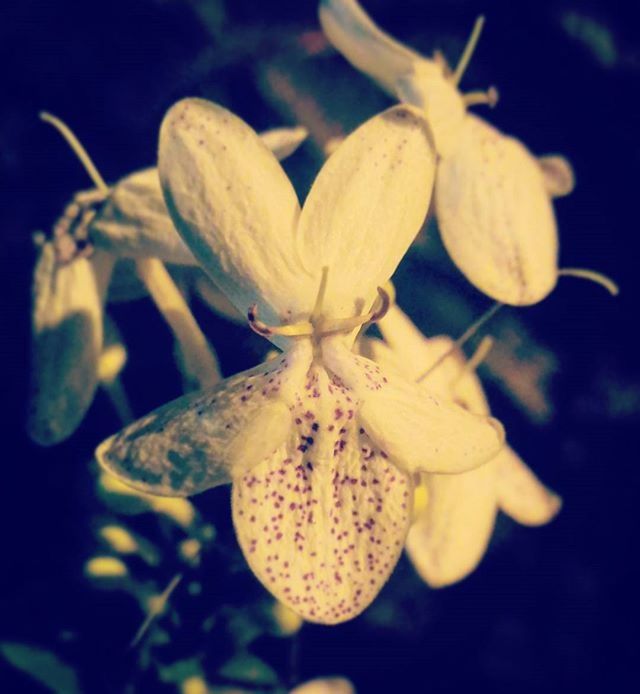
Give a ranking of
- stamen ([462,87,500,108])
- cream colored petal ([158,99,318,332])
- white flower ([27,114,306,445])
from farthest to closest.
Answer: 1. stamen ([462,87,500,108])
2. white flower ([27,114,306,445])
3. cream colored petal ([158,99,318,332])

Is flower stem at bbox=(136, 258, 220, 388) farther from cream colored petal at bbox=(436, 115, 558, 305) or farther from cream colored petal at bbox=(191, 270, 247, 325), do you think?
cream colored petal at bbox=(436, 115, 558, 305)

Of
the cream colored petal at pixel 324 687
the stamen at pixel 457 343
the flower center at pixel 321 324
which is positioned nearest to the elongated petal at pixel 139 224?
the flower center at pixel 321 324

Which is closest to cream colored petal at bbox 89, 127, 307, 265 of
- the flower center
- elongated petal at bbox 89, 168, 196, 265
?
elongated petal at bbox 89, 168, 196, 265

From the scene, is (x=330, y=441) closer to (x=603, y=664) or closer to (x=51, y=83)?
(x=51, y=83)

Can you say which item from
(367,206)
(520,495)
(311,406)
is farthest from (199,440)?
(520,495)

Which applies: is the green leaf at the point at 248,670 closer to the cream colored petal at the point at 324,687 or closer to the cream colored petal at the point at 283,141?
the cream colored petal at the point at 324,687

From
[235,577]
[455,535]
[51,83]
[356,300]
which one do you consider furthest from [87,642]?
[51,83]
